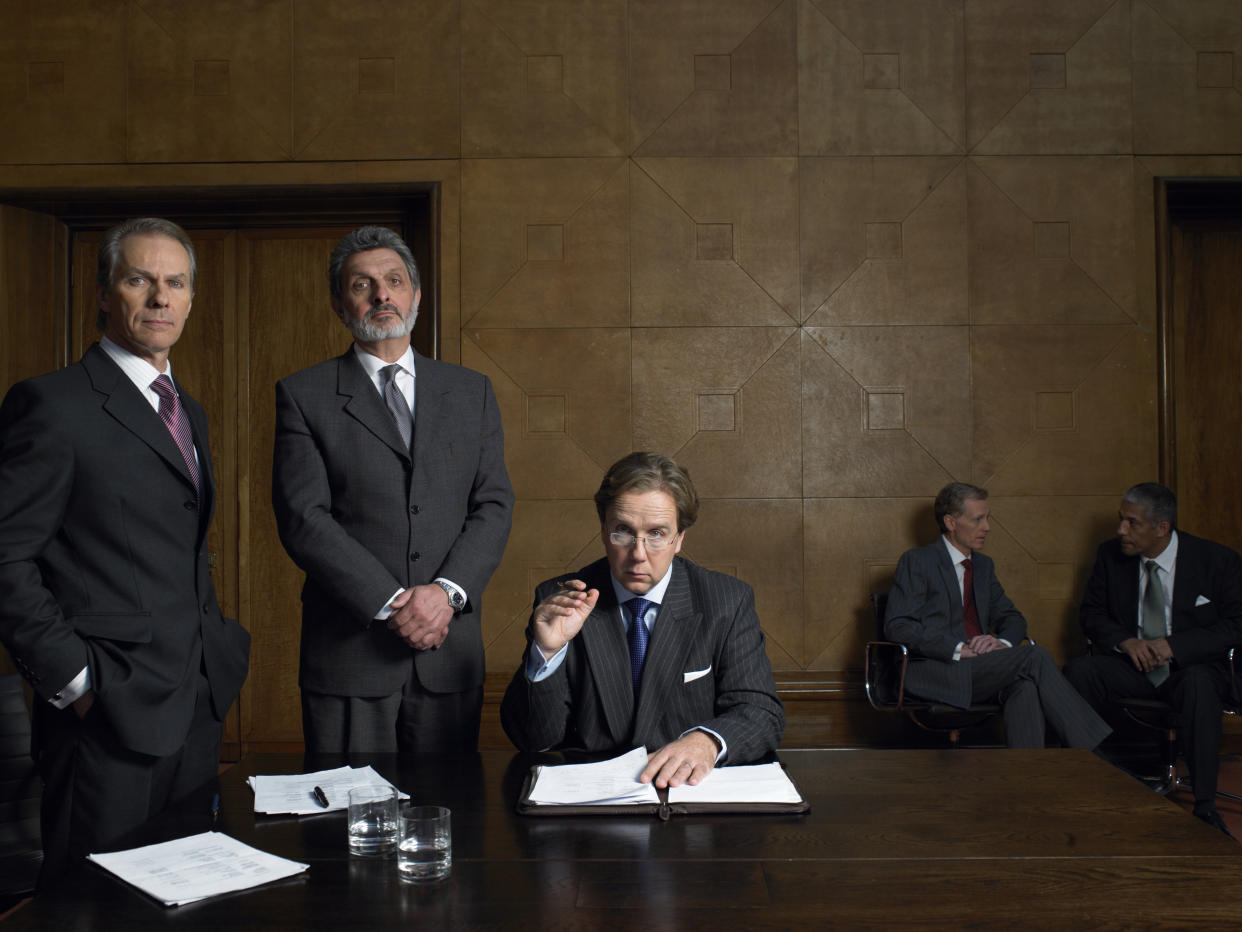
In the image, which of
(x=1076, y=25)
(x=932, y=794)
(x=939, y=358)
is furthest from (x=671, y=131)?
(x=932, y=794)

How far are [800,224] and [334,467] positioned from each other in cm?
296

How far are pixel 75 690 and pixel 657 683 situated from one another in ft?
3.92

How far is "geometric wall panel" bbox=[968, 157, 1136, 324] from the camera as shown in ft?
16.1

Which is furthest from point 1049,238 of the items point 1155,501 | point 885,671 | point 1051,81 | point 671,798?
point 671,798

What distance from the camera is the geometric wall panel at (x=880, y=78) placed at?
4.93m

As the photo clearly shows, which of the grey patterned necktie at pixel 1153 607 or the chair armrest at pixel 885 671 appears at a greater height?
the grey patterned necktie at pixel 1153 607

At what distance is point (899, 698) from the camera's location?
4.37 meters

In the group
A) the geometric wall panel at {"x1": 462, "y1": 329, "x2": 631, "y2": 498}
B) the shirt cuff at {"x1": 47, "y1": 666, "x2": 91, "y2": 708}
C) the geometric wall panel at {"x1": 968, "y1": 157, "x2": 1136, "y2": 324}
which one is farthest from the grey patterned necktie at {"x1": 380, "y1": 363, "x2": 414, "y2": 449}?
the geometric wall panel at {"x1": 968, "y1": 157, "x2": 1136, "y2": 324}

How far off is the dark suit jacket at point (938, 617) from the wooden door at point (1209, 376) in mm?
1321

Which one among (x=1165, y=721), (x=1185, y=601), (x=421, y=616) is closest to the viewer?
(x=421, y=616)

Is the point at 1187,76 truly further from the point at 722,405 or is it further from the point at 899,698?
the point at 899,698

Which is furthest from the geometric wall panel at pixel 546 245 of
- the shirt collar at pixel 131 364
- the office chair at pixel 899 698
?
the shirt collar at pixel 131 364

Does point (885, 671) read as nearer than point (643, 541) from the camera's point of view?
No

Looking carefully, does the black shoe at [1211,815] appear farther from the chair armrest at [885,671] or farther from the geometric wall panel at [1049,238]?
the geometric wall panel at [1049,238]
